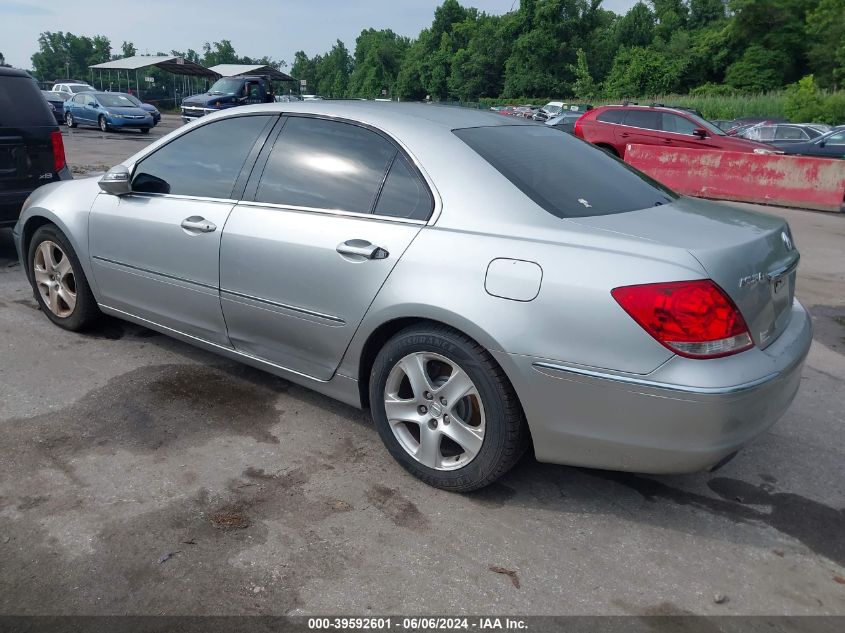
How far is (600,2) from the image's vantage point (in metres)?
83.1

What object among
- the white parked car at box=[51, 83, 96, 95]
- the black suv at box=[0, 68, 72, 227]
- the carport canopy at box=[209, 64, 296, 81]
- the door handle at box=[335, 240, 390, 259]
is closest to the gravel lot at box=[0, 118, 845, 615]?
the door handle at box=[335, 240, 390, 259]

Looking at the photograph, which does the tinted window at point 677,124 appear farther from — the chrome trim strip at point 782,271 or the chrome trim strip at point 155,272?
the chrome trim strip at point 155,272

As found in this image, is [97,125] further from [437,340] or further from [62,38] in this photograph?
[62,38]

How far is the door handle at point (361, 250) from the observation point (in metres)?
3.04

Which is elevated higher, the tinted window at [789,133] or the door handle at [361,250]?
the door handle at [361,250]

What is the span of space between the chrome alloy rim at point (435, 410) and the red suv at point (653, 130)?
12.0 metres

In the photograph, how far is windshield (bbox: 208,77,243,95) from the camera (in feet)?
85.4

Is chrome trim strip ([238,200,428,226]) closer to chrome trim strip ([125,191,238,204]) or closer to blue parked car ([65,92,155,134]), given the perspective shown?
chrome trim strip ([125,191,238,204])

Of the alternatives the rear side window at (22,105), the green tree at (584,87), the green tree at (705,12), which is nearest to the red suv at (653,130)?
the rear side window at (22,105)

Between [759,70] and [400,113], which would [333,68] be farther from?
[400,113]

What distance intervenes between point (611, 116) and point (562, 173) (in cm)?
1365

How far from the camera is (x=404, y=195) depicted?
3.13 metres

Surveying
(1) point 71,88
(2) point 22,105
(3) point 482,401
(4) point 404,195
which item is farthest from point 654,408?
(1) point 71,88

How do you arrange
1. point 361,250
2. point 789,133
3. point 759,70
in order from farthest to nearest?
point 759,70
point 789,133
point 361,250
